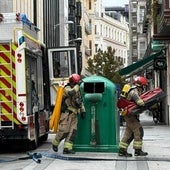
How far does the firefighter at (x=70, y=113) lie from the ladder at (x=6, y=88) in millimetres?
1116

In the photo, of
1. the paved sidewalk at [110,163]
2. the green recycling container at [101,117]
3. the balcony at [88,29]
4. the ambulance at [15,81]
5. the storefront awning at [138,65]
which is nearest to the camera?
the paved sidewalk at [110,163]

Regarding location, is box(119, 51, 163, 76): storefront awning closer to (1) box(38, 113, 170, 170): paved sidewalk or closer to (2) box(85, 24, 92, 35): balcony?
(1) box(38, 113, 170, 170): paved sidewalk

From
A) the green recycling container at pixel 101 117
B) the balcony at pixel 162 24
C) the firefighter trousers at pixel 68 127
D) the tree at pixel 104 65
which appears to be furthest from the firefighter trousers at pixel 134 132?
the tree at pixel 104 65

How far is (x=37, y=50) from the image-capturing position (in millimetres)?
14938

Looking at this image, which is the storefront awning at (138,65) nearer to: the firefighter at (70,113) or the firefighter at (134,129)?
the firefighter at (70,113)

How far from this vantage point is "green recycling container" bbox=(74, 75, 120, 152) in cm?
1351

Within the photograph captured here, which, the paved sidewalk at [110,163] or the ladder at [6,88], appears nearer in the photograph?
the paved sidewalk at [110,163]

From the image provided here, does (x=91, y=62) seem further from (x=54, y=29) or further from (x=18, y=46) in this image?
(x=18, y=46)

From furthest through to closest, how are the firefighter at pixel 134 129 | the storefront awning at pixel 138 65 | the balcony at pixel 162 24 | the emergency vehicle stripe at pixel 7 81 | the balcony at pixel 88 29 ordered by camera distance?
the balcony at pixel 88 29, the storefront awning at pixel 138 65, the balcony at pixel 162 24, the emergency vehicle stripe at pixel 7 81, the firefighter at pixel 134 129

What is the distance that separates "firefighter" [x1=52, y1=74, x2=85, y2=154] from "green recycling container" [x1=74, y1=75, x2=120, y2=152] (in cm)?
28

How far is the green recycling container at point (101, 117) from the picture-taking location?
44.3ft

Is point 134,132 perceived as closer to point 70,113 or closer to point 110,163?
point 110,163

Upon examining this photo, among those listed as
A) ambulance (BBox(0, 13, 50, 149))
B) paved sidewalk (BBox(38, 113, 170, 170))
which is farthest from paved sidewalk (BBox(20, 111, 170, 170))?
ambulance (BBox(0, 13, 50, 149))

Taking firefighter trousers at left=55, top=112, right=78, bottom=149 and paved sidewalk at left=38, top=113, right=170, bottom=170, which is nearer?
paved sidewalk at left=38, top=113, right=170, bottom=170
